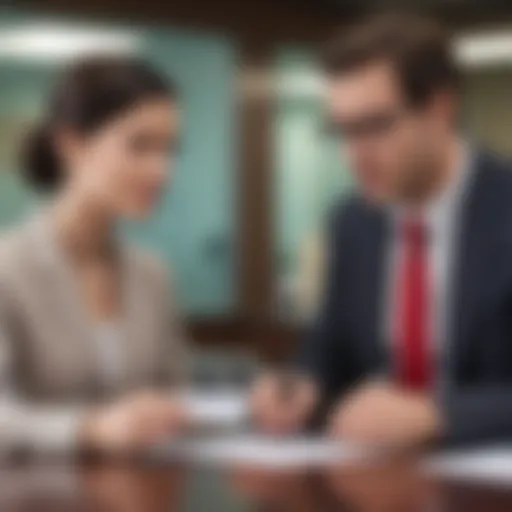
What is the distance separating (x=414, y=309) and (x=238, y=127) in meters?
0.28

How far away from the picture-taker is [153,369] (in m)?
1.15

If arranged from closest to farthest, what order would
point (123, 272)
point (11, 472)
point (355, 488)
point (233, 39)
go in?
point (355, 488) → point (11, 472) → point (123, 272) → point (233, 39)

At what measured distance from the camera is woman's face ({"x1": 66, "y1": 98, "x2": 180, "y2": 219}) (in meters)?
1.13

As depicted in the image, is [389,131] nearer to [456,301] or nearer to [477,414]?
[456,301]

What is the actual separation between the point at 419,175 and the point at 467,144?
0.06m

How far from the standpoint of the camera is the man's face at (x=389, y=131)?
1167 mm

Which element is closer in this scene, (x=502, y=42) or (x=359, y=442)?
(x=359, y=442)

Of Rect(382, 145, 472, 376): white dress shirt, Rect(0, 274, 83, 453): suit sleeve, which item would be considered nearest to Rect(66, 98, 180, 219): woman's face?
Rect(0, 274, 83, 453): suit sleeve

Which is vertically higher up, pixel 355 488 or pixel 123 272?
pixel 123 272

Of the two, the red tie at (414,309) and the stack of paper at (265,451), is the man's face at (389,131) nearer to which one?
the red tie at (414,309)

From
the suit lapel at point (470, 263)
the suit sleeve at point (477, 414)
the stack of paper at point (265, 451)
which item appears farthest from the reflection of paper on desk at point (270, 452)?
the suit lapel at point (470, 263)

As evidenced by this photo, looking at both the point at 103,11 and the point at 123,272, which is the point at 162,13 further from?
the point at 123,272

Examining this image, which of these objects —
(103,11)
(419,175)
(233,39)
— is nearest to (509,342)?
(419,175)

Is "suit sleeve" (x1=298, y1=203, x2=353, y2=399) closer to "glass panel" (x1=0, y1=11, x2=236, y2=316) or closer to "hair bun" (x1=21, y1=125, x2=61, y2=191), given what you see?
"glass panel" (x1=0, y1=11, x2=236, y2=316)
